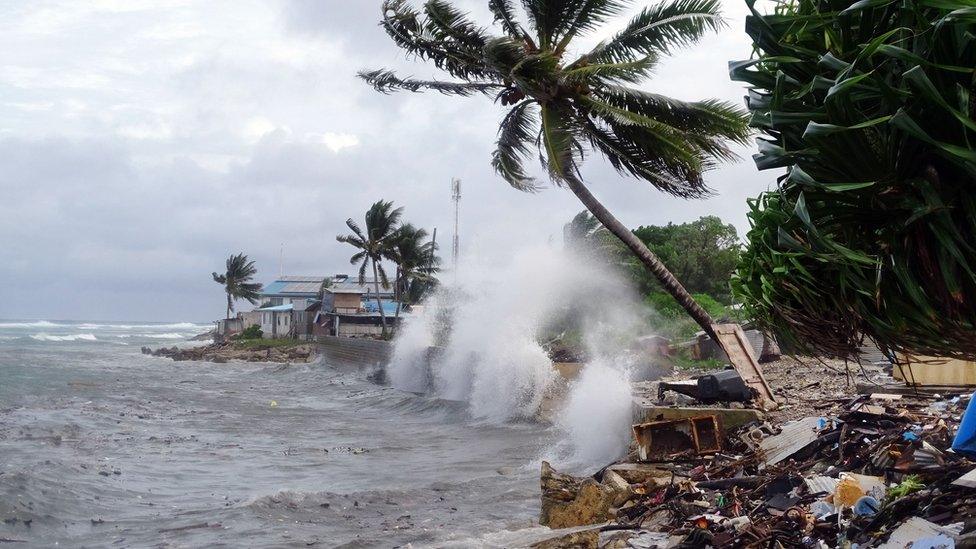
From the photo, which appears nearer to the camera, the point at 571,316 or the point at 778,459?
the point at 778,459

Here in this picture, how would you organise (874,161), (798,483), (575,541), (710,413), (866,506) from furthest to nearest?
(710,413), (575,541), (798,483), (866,506), (874,161)

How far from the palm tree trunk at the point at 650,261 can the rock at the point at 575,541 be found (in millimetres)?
6481

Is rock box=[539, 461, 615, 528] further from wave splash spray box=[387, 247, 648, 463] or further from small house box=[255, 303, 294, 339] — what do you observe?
small house box=[255, 303, 294, 339]

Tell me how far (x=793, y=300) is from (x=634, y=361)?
69.1 ft

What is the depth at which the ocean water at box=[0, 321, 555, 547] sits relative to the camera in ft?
32.9

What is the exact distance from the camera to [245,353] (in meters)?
64.3

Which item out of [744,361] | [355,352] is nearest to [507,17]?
[744,361]

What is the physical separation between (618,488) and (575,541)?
1.47 metres

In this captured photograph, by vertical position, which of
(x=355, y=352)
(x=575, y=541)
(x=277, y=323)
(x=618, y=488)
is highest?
(x=277, y=323)

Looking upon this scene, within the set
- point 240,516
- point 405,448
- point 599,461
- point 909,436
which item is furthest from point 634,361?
point 909,436

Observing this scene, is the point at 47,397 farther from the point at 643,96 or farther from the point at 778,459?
the point at 778,459

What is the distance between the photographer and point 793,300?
3994 mm

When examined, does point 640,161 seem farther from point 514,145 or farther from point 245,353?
point 245,353

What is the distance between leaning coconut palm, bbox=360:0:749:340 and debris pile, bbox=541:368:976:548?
14.5 ft
